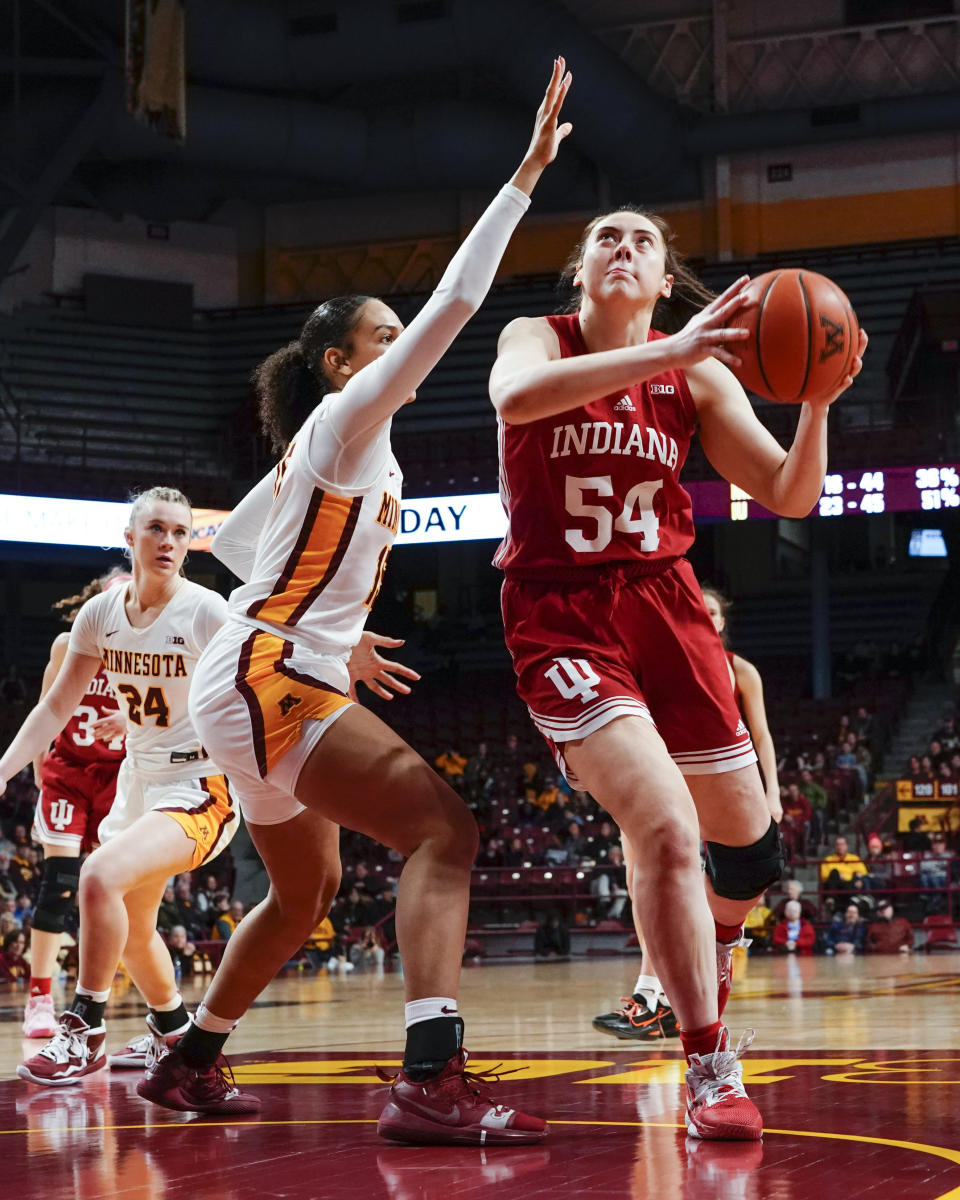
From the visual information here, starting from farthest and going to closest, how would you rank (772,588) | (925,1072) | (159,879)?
(772,588) → (159,879) → (925,1072)

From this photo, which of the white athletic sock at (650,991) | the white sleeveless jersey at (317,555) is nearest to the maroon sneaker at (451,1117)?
the white sleeveless jersey at (317,555)

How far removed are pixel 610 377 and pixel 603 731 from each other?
794mm

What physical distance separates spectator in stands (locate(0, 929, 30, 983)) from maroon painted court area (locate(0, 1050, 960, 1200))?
885 centimetres

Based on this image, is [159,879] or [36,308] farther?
[36,308]

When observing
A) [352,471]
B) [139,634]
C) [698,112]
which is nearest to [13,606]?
[698,112]

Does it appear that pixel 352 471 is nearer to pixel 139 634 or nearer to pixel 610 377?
pixel 610 377

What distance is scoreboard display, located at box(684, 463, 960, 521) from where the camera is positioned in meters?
19.0

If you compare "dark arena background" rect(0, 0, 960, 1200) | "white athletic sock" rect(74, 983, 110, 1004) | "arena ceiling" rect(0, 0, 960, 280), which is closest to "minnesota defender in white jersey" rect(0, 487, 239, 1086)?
"white athletic sock" rect(74, 983, 110, 1004)

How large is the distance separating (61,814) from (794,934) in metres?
9.83

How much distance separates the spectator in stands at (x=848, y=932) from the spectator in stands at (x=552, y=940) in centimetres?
265

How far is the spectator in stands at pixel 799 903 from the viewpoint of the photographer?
592 inches

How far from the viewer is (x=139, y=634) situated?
5180 mm

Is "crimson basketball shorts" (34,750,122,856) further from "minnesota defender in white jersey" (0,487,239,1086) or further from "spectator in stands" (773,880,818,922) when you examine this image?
"spectator in stands" (773,880,818,922)

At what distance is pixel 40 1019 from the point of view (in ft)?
23.1
